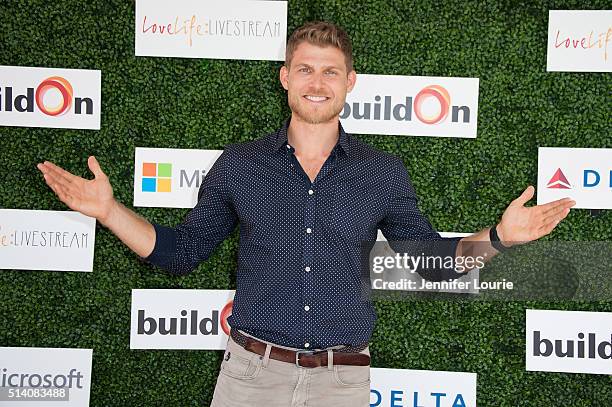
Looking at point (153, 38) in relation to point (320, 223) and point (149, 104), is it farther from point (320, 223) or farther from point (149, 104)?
point (320, 223)

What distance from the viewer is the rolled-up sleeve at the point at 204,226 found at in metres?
1.99

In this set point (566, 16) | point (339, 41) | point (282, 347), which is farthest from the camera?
point (566, 16)

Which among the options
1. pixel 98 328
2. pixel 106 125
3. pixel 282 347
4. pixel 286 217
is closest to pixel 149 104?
pixel 106 125

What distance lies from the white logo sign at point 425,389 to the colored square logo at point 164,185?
110 centimetres

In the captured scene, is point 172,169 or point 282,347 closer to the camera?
point 282,347

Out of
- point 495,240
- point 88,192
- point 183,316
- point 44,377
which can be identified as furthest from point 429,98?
point 44,377

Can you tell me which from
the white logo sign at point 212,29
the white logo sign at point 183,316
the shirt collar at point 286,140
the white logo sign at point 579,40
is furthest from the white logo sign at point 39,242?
the white logo sign at point 579,40

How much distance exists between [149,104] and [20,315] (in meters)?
1.02

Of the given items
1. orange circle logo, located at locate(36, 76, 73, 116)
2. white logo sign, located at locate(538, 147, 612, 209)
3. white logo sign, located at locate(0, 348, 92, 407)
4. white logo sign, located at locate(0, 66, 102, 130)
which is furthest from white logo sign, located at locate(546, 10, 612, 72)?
white logo sign, located at locate(0, 348, 92, 407)

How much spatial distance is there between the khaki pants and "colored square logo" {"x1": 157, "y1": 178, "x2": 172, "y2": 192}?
1108 mm

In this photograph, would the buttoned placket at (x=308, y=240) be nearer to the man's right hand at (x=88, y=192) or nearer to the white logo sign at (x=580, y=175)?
the man's right hand at (x=88, y=192)

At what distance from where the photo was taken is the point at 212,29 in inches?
109

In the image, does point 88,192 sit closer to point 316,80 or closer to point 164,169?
point 316,80

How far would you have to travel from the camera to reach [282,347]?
1.84 m
